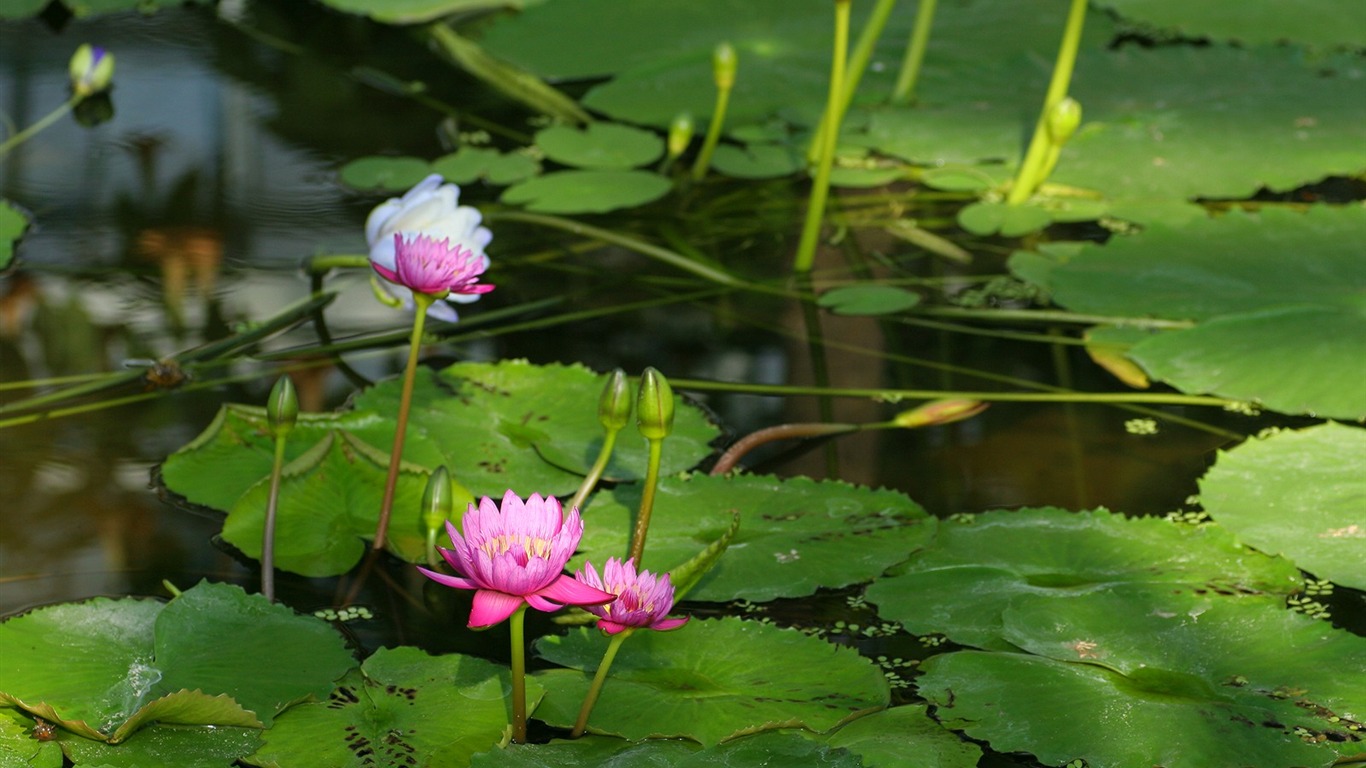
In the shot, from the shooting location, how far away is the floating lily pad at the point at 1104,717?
113 centimetres

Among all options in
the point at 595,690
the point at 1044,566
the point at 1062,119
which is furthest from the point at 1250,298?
the point at 595,690

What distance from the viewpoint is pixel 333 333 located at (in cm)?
205

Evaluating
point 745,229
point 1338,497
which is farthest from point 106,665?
point 745,229

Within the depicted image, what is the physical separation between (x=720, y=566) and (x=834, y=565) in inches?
4.5

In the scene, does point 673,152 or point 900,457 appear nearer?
point 900,457

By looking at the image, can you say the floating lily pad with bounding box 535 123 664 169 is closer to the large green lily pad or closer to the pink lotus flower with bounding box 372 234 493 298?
the large green lily pad

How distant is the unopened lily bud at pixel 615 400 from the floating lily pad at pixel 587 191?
1159 millimetres

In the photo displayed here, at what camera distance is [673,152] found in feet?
8.72

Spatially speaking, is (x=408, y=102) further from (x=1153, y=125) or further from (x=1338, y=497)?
(x=1338, y=497)

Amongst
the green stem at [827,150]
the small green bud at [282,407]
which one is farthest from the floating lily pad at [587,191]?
the small green bud at [282,407]

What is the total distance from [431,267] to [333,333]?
0.77 metres

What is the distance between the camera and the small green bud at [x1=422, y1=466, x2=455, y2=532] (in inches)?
54.5

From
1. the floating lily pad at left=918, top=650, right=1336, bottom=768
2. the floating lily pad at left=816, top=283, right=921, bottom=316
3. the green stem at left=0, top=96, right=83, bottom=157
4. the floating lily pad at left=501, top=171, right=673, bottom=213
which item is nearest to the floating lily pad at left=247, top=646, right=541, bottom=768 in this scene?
the floating lily pad at left=918, top=650, right=1336, bottom=768

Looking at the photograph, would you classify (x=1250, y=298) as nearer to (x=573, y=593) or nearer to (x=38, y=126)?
(x=573, y=593)
